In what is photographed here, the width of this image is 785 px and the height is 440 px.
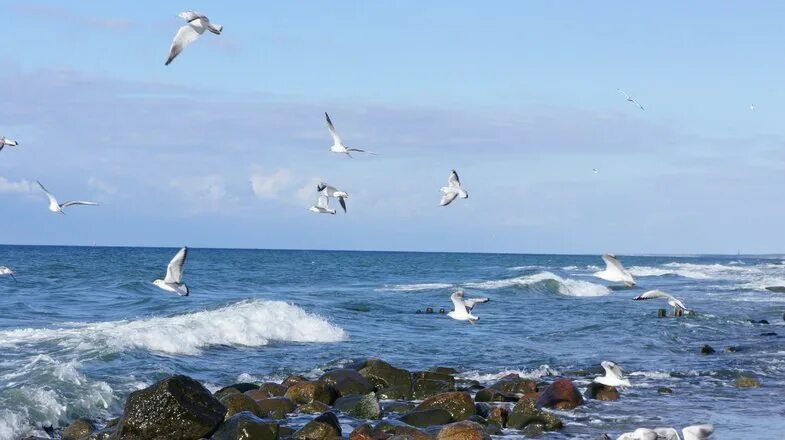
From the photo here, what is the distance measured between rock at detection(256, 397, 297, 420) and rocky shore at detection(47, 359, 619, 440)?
0.01 m

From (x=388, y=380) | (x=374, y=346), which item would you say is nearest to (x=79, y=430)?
(x=388, y=380)

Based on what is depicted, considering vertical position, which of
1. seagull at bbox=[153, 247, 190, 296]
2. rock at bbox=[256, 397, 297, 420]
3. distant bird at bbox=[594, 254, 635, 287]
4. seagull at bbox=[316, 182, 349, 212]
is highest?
seagull at bbox=[316, 182, 349, 212]

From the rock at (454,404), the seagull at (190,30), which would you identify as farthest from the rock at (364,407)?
the seagull at (190,30)

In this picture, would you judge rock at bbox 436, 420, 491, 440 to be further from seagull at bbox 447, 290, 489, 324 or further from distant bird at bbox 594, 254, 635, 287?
seagull at bbox 447, 290, 489, 324

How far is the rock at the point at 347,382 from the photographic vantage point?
15.9 m

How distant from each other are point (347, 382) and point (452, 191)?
3.95 m

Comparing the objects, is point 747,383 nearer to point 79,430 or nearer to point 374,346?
point 374,346

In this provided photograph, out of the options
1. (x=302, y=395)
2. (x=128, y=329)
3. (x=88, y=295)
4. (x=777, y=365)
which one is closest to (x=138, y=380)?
(x=302, y=395)

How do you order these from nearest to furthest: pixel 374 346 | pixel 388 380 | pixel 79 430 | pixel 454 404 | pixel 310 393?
pixel 79 430 < pixel 454 404 < pixel 310 393 < pixel 388 380 < pixel 374 346

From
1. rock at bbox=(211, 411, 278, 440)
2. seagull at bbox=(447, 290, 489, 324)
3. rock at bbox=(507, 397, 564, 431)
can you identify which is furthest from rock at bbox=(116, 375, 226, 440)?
seagull at bbox=(447, 290, 489, 324)

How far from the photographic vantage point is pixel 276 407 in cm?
1434

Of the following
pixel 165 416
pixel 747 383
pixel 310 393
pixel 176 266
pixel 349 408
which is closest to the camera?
pixel 165 416

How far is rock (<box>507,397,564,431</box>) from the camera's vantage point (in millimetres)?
13648

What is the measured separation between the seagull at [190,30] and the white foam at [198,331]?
901cm
